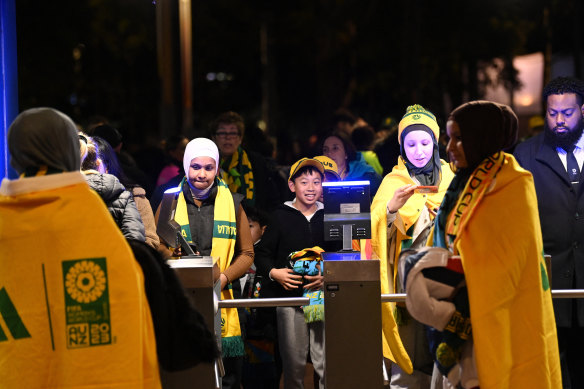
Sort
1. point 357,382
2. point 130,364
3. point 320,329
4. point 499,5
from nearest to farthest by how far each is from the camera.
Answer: point 130,364, point 357,382, point 320,329, point 499,5

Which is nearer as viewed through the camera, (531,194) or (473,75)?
(531,194)

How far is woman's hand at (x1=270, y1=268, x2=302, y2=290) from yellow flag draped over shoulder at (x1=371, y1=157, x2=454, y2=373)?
0.60m

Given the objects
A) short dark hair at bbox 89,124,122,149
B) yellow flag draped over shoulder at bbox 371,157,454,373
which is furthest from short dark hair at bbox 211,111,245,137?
yellow flag draped over shoulder at bbox 371,157,454,373

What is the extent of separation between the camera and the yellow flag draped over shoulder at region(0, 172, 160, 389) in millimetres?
4340

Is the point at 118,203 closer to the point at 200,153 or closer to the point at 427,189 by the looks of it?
the point at 200,153

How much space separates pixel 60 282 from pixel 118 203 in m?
1.69

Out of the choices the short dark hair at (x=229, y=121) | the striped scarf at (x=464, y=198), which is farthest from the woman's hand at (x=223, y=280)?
the short dark hair at (x=229, y=121)

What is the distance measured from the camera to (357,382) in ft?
17.4

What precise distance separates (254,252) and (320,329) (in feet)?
2.51

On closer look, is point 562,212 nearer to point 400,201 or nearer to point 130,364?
point 400,201

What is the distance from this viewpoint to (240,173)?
31.4 ft

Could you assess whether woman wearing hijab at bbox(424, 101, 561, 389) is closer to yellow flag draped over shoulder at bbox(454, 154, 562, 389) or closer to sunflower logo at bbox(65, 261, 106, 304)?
yellow flag draped over shoulder at bbox(454, 154, 562, 389)

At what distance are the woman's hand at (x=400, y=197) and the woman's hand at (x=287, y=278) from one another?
0.88 m

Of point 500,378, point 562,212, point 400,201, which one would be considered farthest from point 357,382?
point 562,212
